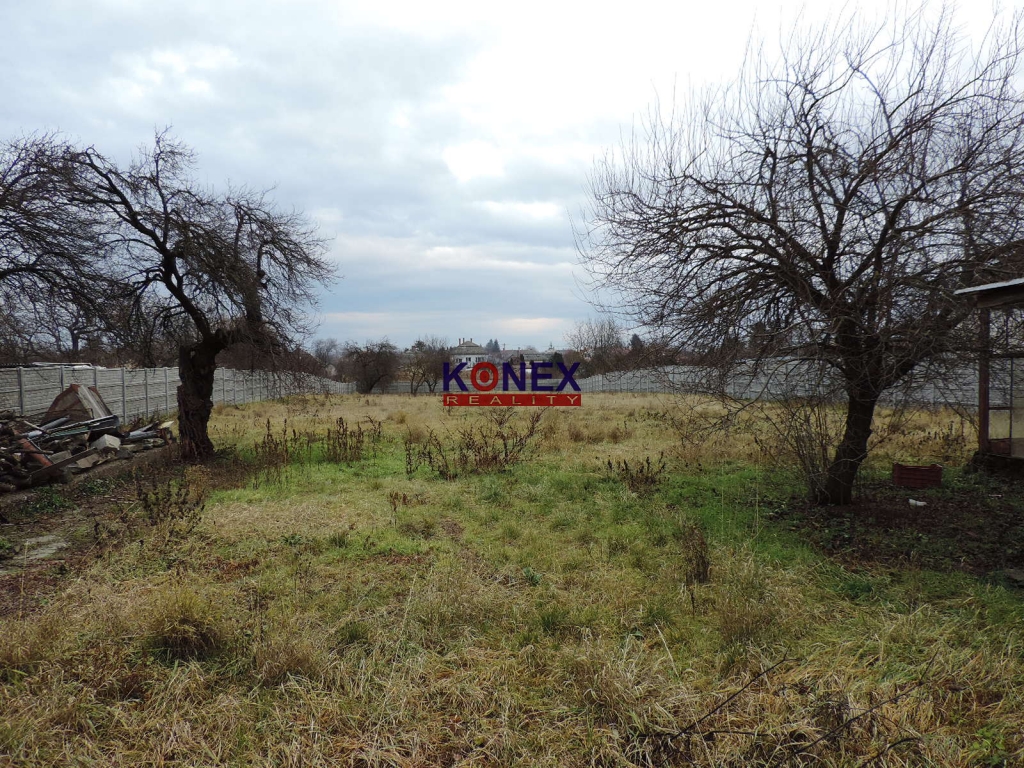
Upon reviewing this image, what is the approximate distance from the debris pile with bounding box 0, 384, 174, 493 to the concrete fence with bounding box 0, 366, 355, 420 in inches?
41.5

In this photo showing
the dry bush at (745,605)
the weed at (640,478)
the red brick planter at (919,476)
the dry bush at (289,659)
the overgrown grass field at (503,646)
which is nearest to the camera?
the overgrown grass field at (503,646)

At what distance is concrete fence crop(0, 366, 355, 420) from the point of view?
395 inches

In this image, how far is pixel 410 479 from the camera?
26.1 ft

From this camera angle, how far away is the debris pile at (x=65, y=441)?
7391mm

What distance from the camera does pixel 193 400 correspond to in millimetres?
9422

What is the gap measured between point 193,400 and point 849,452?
989cm

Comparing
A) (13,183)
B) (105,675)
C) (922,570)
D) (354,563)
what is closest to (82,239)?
(13,183)

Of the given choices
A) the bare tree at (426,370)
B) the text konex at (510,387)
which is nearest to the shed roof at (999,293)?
the text konex at (510,387)

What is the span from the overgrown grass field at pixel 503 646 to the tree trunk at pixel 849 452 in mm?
497

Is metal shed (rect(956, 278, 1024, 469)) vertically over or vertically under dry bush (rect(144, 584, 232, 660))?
over

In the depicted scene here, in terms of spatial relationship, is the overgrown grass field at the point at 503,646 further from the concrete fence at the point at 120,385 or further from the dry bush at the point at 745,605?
the concrete fence at the point at 120,385

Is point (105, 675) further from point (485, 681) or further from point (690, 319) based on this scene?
point (690, 319)

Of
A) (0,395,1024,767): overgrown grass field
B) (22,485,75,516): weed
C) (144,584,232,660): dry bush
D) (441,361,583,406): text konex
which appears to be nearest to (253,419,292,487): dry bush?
(0,395,1024,767): overgrown grass field

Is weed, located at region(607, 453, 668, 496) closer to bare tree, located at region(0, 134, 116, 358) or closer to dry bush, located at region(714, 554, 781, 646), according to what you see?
dry bush, located at region(714, 554, 781, 646)
